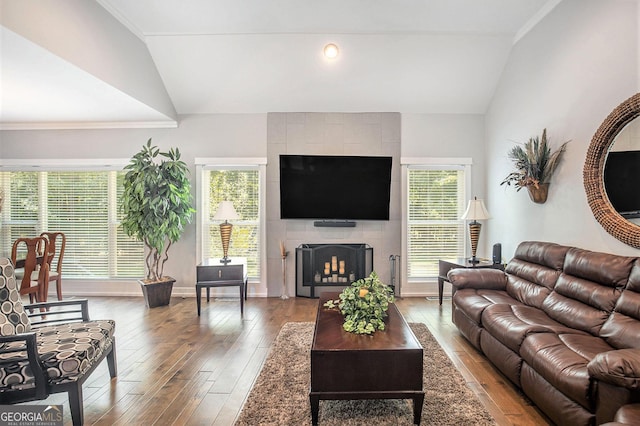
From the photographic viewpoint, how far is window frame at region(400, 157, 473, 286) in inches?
211

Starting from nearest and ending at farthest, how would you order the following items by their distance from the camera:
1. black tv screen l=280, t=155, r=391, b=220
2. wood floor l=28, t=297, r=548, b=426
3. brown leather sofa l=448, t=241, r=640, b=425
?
1. brown leather sofa l=448, t=241, r=640, b=425
2. wood floor l=28, t=297, r=548, b=426
3. black tv screen l=280, t=155, r=391, b=220

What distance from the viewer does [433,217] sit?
547 centimetres

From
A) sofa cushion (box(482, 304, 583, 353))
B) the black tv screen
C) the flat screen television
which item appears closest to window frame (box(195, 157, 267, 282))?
the black tv screen

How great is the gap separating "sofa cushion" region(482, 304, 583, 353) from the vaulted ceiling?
316cm

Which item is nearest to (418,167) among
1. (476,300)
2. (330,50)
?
(330,50)

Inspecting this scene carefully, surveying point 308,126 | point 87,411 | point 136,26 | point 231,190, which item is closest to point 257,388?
point 87,411

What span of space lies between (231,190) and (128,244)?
73.7 inches

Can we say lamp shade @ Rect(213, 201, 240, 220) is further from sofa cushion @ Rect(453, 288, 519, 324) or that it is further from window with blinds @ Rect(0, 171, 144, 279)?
sofa cushion @ Rect(453, 288, 519, 324)

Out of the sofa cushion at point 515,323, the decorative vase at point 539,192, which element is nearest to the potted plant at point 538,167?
the decorative vase at point 539,192

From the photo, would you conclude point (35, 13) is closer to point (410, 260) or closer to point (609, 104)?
point (609, 104)

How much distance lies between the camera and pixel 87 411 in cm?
235

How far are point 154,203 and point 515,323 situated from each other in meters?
4.31

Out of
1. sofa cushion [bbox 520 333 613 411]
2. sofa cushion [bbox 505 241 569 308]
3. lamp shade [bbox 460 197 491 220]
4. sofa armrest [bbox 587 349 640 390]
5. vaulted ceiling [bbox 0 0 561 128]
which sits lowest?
sofa cushion [bbox 520 333 613 411]

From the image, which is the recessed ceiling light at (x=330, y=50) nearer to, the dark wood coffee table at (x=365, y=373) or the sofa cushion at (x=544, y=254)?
the sofa cushion at (x=544, y=254)
